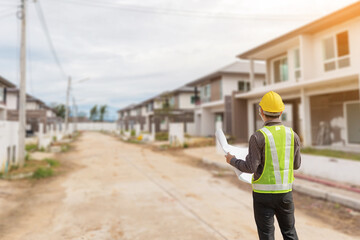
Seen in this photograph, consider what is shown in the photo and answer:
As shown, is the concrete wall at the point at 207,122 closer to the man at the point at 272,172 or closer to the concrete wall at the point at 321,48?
the concrete wall at the point at 321,48

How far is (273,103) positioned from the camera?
2.42 meters

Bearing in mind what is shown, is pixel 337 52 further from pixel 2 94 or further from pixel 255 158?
pixel 2 94

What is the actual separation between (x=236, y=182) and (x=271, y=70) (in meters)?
13.0

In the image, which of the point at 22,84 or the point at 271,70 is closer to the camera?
the point at 22,84

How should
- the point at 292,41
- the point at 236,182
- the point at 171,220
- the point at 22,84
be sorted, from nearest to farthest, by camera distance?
the point at 171,220 → the point at 236,182 → the point at 22,84 → the point at 292,41

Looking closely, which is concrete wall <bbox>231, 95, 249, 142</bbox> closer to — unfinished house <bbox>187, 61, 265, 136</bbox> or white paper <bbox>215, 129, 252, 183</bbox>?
unfinished house <bbox>187, 61, 265, 136</bbox>

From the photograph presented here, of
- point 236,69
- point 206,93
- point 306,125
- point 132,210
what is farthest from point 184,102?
point 132,210

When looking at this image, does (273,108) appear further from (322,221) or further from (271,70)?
(271,70)

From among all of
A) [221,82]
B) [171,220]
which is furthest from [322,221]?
[221,82]

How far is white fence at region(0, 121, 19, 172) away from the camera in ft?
27.4

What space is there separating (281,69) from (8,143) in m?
16.3

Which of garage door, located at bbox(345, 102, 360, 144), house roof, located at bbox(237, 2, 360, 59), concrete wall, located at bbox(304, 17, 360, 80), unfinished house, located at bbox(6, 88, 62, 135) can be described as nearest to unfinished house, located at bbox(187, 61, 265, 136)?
house roof, located at bbox(237, 2, 360, 59)

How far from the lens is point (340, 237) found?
4062mm

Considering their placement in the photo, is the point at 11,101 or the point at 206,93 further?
the point at 11,101
